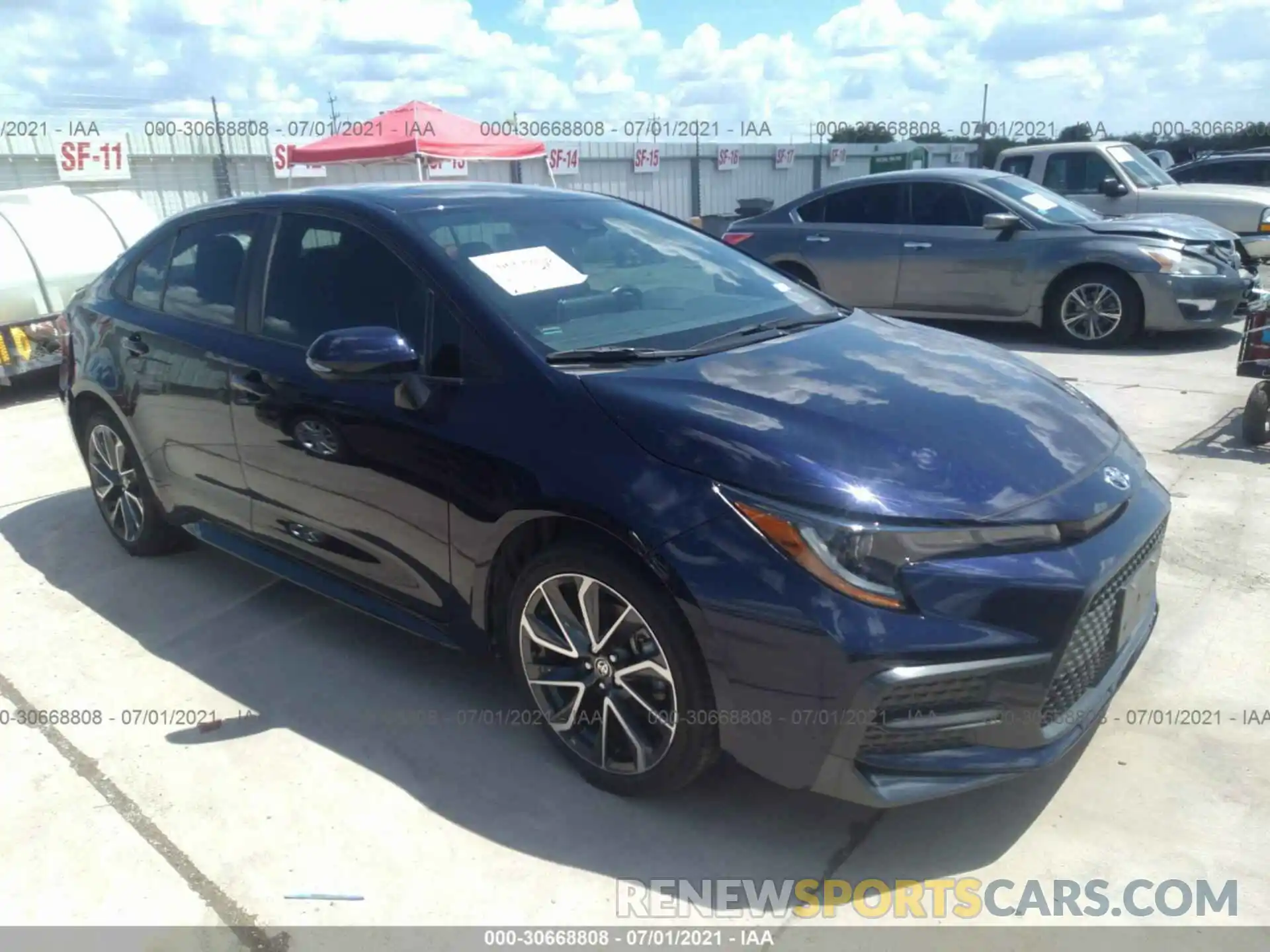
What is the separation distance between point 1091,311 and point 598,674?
7.21 metres

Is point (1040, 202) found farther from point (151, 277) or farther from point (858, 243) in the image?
point (151, 277)

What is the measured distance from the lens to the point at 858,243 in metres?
9.61

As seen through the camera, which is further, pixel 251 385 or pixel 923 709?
pixel 251 385

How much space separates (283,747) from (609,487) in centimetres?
153

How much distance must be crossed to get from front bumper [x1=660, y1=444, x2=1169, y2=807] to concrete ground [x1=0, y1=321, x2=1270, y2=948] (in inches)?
14.4

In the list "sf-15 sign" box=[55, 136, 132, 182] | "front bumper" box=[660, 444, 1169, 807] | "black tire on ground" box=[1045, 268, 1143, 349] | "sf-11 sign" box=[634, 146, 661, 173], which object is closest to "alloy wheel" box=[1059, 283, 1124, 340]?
"black tire on ground" box=[1045, 268, 1143, 349]

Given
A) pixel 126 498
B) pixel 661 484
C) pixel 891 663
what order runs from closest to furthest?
1. pixel 891 663
2. pixel 661 484
3. pixel 126 498

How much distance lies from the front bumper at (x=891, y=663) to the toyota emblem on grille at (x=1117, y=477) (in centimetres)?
32

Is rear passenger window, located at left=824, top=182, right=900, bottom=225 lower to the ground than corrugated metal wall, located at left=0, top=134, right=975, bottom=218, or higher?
lower

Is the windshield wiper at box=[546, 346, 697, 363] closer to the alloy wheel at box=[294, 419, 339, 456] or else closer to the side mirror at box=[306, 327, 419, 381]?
the side mirror at box=[306, 327, 419, 381]

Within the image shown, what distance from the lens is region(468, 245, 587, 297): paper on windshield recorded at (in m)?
3.18

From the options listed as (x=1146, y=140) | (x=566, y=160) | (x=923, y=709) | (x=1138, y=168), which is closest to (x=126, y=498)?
(x=923, y=709)

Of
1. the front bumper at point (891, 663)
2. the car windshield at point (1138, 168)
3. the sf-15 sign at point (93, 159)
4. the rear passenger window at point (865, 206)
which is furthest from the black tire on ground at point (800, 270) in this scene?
the sf-15 sign at point (93, 159)

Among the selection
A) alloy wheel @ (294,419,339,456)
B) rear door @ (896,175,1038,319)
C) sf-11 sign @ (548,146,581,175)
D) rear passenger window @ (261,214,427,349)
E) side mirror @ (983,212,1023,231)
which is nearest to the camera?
rear passenger window @ (261,214,427,349)
